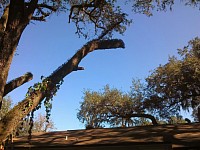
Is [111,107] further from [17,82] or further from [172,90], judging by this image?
[17,82]

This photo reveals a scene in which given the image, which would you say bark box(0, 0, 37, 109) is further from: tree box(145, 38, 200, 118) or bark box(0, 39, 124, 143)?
tree box(145, 38, 200, 118)

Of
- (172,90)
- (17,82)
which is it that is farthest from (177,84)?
(17,82)

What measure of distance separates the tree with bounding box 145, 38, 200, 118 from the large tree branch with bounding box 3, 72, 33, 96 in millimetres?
19425

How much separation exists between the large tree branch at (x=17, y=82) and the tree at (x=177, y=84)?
63.7ft

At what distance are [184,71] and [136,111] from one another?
8268mm

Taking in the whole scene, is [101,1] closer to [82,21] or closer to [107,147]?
[82,21]

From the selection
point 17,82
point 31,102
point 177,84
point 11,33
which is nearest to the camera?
point 31,102

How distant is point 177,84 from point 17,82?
68.2 ft

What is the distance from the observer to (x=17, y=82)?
901 centimetres

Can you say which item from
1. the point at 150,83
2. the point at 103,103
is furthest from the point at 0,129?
the point at 103,103

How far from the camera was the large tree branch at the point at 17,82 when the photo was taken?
850 cm

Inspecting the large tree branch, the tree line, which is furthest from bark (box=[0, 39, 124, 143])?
the tree line

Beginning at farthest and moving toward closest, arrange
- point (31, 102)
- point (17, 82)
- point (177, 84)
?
point (177, 84) → point (17, 82) → point (31, 102)

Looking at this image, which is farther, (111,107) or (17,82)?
(111,107)
